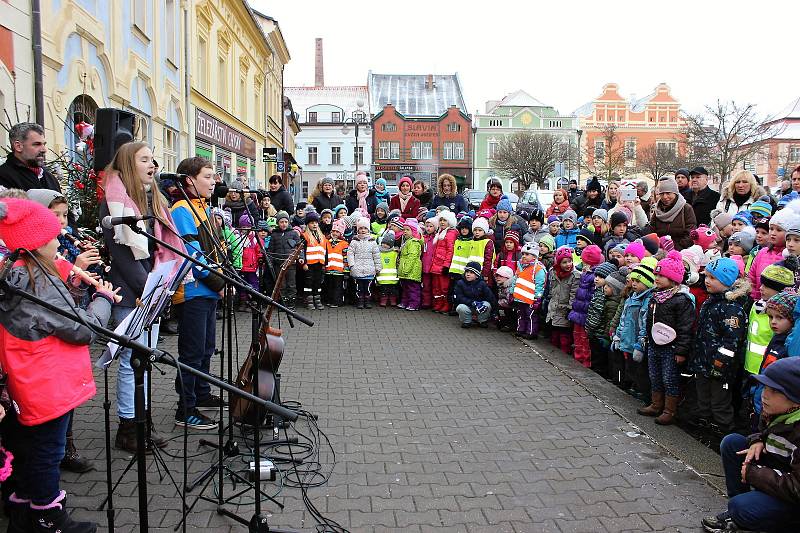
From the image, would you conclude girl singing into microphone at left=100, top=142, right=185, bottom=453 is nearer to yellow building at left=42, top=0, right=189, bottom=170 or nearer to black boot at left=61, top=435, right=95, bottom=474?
black boot at left=61, top=435, right=95, bottom=474

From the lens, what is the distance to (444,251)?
11.1m

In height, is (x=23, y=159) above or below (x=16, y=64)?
below

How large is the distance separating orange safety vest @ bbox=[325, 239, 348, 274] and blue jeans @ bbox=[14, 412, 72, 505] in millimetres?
8091

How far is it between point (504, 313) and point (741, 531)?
5.94m

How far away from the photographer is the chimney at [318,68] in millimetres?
78000

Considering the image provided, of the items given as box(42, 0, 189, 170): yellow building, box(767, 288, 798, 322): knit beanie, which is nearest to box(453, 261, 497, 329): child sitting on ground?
box(767, 288, 798, 322): knit beanie

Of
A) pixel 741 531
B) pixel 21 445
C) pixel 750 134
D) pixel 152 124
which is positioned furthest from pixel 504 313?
pixel 750 134

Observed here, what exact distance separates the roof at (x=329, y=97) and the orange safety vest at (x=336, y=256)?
61557 millimetres

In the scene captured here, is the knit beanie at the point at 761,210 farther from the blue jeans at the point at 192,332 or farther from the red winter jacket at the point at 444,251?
the blue jeans at the point at 192,332

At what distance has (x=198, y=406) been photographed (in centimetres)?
555

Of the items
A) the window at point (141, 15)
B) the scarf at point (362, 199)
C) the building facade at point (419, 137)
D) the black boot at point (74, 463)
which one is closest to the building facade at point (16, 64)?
the window at point (141, 15)

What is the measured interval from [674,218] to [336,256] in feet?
18.5

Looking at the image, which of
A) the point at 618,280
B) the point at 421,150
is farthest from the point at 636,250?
the point at 421,150

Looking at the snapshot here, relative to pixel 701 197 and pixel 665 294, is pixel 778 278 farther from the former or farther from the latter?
pixel 701 197
